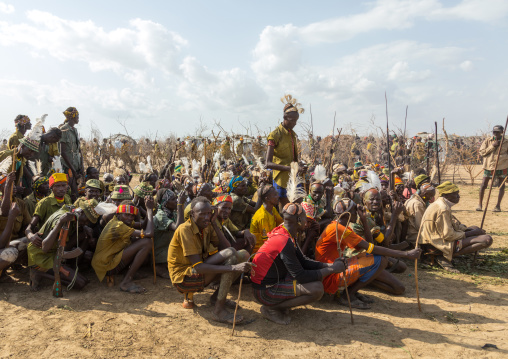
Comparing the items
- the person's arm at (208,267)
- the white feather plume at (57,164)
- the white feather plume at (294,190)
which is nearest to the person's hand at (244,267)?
the person's arm at (208,267)

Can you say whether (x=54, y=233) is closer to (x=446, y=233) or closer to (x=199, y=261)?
(x=199, y=261)

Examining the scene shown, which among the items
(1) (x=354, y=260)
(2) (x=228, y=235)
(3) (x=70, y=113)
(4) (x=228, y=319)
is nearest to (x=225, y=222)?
(2) (x=228, y=235)

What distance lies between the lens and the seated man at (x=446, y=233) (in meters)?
5.30

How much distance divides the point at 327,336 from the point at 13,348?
9.41 feet

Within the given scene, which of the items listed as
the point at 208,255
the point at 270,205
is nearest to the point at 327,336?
the point at 208,255

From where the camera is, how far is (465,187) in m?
14.9

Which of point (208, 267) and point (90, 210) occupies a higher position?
point (90, 210)

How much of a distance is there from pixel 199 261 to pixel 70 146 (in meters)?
4.36

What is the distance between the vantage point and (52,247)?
435 cm

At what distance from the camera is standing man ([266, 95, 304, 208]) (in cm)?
530

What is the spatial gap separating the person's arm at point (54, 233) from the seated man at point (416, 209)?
16.1 feet

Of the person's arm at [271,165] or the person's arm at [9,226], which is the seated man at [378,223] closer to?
the person's arm at [271,165]

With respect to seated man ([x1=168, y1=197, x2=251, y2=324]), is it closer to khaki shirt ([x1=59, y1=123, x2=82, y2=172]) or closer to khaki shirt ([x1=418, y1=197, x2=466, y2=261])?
khaki shirt ([x1=418, y1=197, x2=466, y2=261])

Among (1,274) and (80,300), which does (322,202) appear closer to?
(80,300)
